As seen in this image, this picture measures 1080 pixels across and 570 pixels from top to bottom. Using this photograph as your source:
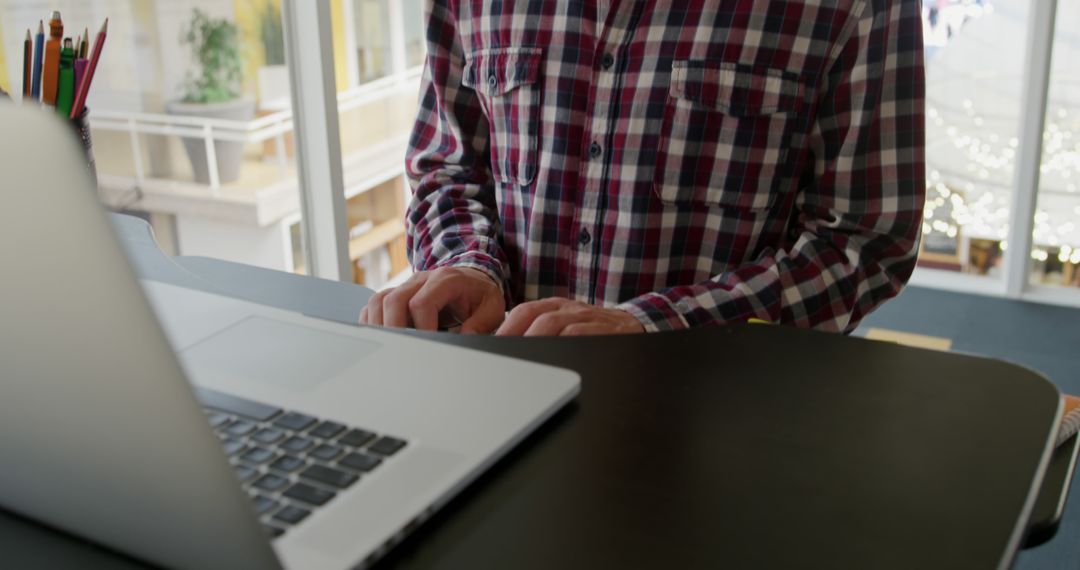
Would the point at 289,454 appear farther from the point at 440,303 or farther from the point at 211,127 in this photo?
the point at 211,127

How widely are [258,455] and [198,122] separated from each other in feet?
7.09

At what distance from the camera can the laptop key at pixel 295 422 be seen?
20.4 inches

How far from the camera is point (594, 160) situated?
1156 mm

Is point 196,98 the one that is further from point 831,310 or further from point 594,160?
point 831,310

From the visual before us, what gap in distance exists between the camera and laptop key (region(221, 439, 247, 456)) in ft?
1.60

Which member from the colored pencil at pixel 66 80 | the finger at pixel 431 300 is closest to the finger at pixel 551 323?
the finger at pixel 431 300

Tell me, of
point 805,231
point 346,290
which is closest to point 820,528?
point 346,290

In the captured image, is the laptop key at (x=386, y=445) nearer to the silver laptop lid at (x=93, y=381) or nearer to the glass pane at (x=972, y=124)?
the silver laptop lid at (x=93, y=381)

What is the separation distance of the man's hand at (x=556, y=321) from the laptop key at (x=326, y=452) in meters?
0.27

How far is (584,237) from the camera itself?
1.18m

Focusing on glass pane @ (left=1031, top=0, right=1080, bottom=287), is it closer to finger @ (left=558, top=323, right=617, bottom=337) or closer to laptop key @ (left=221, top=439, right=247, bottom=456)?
finger @ (left=558, top=323, right=617, bottom=337)

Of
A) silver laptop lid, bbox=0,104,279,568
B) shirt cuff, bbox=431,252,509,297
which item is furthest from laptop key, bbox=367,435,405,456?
shirt cuff, bbox=431,252,509,297

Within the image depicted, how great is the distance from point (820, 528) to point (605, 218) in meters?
0.74

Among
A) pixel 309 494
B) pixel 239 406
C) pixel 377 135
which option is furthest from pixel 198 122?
pixel 309 494
